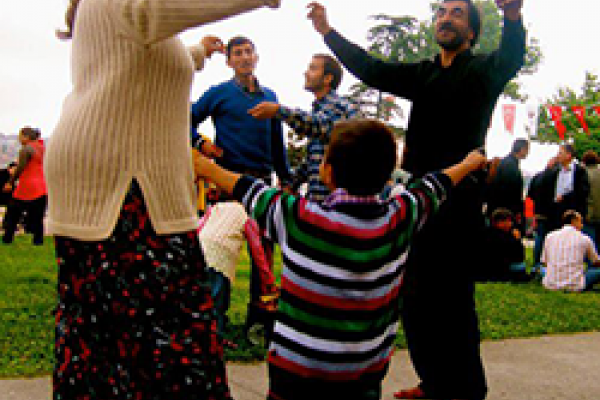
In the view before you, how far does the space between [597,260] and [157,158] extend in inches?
295

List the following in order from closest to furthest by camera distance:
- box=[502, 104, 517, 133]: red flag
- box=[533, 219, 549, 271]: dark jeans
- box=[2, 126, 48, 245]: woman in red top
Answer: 1. box=[533, 219, 549, 271]: dark jeans
2. box=[2, 126, 48, 245]: woman in red top
3. box=[502, 104, 517, 133]: red flag

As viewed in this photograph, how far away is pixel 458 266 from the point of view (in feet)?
10.4

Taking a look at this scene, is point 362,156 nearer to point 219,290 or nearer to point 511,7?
point 511,7

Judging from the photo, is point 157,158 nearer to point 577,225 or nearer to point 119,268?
point 119,268

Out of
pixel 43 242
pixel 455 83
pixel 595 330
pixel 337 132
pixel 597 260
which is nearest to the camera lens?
pixel 337 132

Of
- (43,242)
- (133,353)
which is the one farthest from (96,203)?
(43,242)

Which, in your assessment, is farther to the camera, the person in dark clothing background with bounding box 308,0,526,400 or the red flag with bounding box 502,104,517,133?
the red flag with bounding box 502,104,517,133

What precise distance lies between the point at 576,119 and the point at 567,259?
1306 inches

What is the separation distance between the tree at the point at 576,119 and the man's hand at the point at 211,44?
122 ft

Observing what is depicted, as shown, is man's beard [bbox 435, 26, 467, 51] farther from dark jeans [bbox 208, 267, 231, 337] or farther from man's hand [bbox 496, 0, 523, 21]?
dark jeans [bbox 208, 267, 231, 337]

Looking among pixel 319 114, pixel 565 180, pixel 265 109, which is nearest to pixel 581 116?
pixel 565 180

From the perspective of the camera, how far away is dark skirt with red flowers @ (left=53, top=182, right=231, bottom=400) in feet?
7.84

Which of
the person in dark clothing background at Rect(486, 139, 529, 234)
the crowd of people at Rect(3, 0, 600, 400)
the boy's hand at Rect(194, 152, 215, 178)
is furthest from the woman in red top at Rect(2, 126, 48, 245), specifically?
the boy's hand at Rect(194, 152, 215, 178)

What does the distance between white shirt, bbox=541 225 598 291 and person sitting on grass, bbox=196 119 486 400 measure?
6802mm
